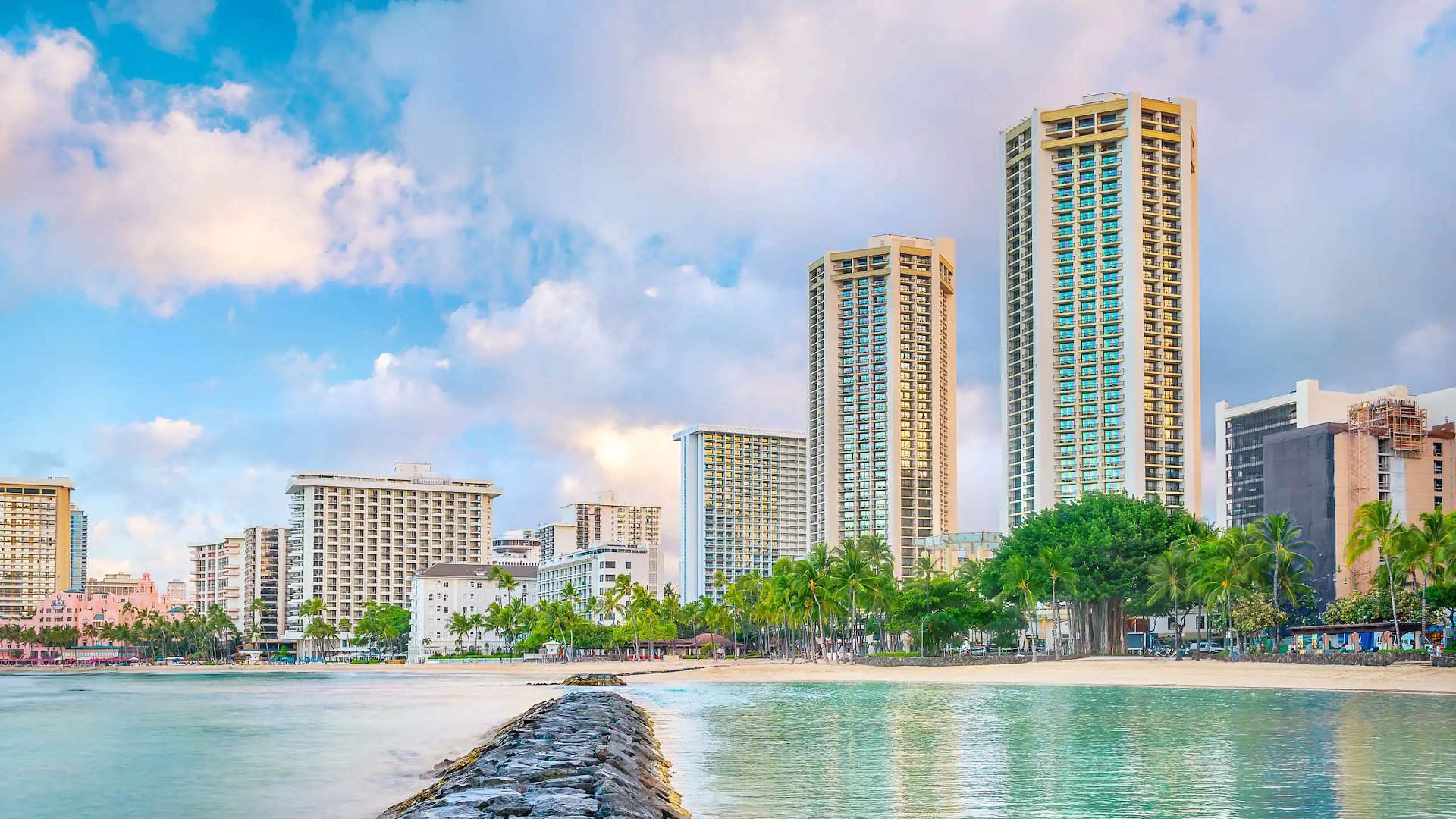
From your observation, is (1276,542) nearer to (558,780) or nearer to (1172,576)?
(1172,576)

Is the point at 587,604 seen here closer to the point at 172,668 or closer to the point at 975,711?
the point at 172,668

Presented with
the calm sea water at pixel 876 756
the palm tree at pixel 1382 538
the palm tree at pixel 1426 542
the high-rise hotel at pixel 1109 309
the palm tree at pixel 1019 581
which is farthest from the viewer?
the high-rise hotel at pixel 1109 309

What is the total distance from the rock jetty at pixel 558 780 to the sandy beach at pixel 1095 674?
38.2 m

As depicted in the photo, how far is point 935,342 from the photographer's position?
588 ft

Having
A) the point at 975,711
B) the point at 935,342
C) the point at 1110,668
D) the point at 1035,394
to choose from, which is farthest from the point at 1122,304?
the point at 975,711

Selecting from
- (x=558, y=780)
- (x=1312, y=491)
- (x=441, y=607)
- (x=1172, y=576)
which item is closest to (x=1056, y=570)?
(x=1172, y=576)

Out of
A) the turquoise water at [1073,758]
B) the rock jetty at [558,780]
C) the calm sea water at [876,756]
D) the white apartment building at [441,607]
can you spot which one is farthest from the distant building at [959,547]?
the rock jetty at [558,780]

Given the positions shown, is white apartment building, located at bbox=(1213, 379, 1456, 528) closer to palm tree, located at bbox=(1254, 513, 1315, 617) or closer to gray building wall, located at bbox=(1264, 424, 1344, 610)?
gray building wall, located at bbox=(1264, 424, 1344, 610)

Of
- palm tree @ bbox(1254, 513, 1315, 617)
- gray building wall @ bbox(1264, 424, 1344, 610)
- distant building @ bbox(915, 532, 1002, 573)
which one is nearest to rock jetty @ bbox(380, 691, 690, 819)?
palm tree @ bbox(1254, 513, 1315, 617)

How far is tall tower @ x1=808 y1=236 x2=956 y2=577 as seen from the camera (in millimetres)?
173750

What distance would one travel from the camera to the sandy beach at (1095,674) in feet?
179

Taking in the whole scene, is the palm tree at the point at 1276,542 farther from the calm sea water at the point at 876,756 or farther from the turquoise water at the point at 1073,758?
the turquoise water at the point at 1073,758

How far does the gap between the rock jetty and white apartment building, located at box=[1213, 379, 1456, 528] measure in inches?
5221

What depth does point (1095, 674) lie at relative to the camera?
68.9 meters
